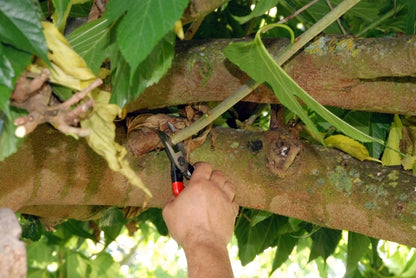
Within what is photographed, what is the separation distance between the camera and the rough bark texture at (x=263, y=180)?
33.6 inches

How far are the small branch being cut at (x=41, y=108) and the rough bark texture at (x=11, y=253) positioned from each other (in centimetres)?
9

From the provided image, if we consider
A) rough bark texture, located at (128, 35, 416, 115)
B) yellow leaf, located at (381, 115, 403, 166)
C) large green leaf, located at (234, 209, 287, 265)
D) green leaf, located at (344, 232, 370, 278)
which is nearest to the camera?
rough bark texture, located at (128, 35, 416, 115)

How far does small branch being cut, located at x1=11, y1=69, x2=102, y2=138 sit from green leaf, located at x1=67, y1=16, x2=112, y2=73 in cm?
15

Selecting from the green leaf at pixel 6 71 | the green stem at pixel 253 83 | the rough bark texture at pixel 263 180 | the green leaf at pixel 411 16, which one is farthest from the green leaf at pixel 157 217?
the green leaf at pixel 6 71

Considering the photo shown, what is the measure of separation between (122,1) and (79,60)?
7 cm

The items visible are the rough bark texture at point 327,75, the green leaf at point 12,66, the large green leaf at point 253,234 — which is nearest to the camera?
the green leaf at point 12,66

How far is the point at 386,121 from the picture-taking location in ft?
3.61

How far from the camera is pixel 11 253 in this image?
0.56 m

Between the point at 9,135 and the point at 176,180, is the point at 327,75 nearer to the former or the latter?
the point at 176,180

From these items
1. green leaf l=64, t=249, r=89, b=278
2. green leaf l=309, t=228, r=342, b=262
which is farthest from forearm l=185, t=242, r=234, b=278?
green leaf l=64, t=249, r=89, b=278

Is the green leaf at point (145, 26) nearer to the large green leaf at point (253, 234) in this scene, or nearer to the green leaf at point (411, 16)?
the green leaf at point (411, 16)

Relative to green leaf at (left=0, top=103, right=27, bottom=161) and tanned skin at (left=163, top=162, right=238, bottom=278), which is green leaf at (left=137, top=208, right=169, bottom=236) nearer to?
tanned skin at (left=163, top=162, right=238, bottom=278)

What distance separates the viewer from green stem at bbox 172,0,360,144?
0.75 metres

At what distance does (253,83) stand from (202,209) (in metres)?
0.23
